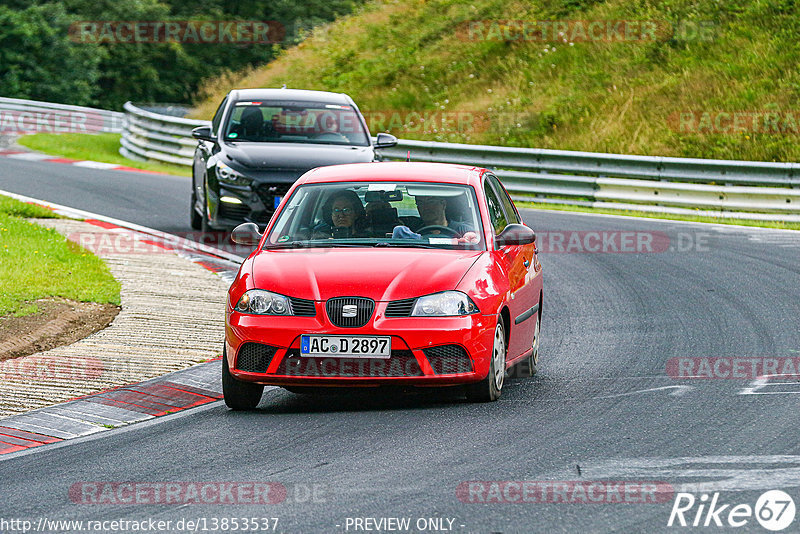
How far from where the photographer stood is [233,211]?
1498cm

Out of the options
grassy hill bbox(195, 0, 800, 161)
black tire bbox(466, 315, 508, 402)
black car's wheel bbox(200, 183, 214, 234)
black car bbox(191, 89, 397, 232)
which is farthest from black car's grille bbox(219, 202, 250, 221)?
grassy hill bbox(195, 0, 800, 161)

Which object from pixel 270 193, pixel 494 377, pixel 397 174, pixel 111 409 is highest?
pixel 397 174

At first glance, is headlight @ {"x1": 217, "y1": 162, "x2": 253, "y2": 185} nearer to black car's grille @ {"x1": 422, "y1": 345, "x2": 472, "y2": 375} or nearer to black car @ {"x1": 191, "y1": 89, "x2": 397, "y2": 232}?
black car @ {"x1": 191, "y1": 89, "x2": 397, "y2": 232}

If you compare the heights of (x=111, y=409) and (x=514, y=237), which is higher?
(x=514, y=237)

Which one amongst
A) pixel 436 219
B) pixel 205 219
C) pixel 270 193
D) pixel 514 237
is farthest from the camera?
pixel 205 219

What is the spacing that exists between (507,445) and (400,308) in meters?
1.25

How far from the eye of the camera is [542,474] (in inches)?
247

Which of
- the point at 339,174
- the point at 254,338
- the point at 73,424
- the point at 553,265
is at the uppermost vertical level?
the point at 339,174

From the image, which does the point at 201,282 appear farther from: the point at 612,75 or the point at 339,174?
the point at 612,75

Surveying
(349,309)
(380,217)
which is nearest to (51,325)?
(380,217)

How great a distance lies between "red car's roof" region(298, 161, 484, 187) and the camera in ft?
30.1

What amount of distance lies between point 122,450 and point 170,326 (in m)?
3.85

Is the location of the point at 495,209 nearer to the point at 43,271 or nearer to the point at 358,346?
the point at 358,346

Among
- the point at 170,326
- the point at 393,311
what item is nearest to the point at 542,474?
the point at 393,311
